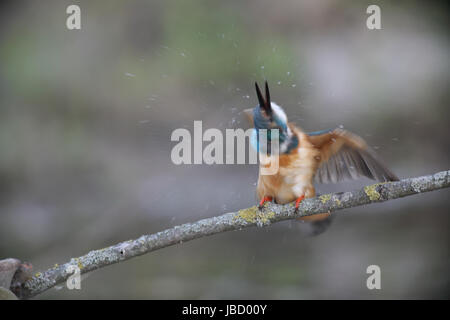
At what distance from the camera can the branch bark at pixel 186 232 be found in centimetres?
159

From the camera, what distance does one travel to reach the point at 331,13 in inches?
177

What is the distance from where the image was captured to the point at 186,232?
1648 mm

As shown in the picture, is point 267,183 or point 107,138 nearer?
point 267,183

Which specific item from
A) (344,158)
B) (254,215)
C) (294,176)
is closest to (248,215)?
(254,215)

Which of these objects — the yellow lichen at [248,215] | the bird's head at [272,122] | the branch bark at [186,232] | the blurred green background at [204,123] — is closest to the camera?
the branch bark at [186,232]

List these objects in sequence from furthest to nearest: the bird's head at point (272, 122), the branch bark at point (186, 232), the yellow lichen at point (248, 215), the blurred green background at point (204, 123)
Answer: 1. the blurred green background at point (204, 123)
2. the bird's head at point (272, 122)
3. the yellow lichen at point (248, 215)
4. the branch bark at point (186, 232)

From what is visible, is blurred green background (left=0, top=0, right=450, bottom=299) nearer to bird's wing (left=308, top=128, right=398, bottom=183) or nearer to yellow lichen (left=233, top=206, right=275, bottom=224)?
bird's wing (left=308, top=128, right=398, bottom=183)

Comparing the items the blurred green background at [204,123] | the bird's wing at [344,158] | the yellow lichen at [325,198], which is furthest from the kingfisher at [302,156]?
the blurred green background at [204,123]

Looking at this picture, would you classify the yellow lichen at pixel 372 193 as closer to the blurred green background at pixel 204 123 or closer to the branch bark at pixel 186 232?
the branch bark at pixel 186 232

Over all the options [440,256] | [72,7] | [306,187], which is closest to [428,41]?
[440,256]
